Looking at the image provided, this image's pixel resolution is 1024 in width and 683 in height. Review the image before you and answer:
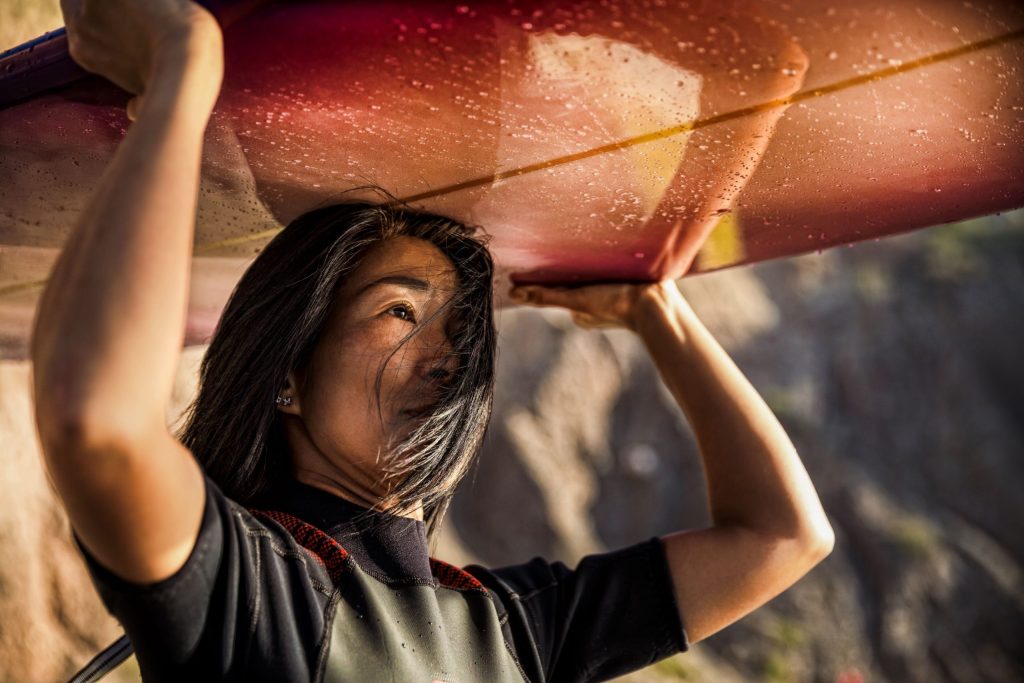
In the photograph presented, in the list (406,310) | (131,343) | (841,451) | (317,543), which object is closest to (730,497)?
(406,310)

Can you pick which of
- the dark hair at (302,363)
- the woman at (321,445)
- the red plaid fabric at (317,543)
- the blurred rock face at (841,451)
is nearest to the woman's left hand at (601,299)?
the woman at (321,445)

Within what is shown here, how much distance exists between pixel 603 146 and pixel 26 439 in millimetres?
2657

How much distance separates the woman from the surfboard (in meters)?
0.11

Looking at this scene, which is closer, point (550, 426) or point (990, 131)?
point (990, 131)

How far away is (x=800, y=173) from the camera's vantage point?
1.35 metres

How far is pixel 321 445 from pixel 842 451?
7.11 meters

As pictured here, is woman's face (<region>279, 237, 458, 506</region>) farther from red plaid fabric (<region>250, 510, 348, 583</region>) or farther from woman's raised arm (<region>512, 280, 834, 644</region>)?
woman's raised arm (<region>512, 280, 834, 644</region>)

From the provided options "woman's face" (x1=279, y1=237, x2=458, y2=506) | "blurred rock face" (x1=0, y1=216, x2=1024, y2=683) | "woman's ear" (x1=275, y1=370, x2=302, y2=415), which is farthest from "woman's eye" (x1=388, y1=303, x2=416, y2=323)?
"blurred rock face" (x1=0, y1=216, x2=1024, y2=683)

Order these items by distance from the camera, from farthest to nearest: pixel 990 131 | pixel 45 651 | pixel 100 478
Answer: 1. pixel 45 651
2. pixel 990 131
3. pixel 100 478

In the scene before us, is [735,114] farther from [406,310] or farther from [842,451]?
[842,451]

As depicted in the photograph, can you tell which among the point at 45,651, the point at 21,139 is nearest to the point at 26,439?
the point at 45,651

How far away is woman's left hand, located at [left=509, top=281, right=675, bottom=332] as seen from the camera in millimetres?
1854

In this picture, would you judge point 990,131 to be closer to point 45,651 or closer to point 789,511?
point 789,511

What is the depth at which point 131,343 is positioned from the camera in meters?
0.76
